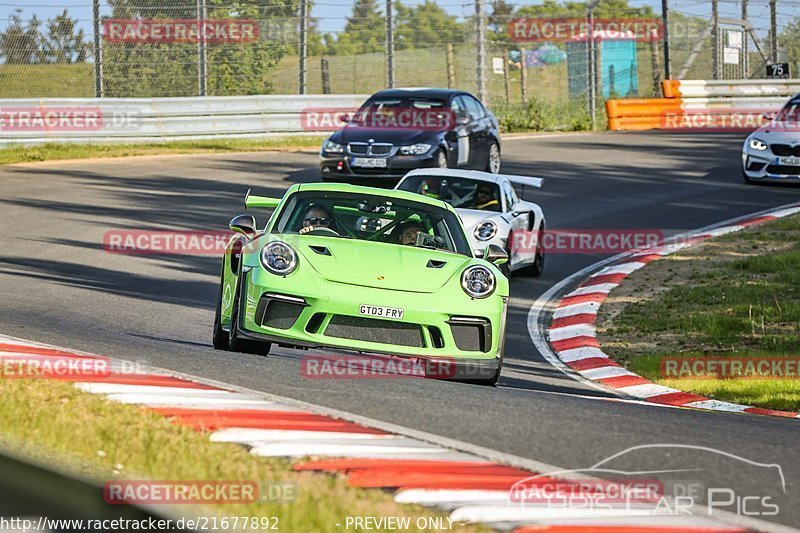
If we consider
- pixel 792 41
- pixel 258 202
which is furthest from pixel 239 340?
pixel 792 41

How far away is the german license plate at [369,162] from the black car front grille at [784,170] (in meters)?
7.04

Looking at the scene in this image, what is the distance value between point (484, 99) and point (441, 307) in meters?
22.6

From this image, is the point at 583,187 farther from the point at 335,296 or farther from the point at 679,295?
the point at 335,296

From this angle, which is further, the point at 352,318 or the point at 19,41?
the point at 19,41

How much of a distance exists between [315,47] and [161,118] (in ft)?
13.1

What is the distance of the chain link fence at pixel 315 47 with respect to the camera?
24750mm

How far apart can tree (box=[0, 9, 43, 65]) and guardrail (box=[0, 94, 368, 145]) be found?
0.91 m

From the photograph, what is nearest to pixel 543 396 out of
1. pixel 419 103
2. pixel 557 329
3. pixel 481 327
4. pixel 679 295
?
pixel 481 327

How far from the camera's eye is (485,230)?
13.5m

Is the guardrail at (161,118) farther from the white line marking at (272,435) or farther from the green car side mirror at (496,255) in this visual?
the white line marking at (272,435)

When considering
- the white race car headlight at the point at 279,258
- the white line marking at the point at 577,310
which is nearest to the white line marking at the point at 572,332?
the white line marking at the point at 577,310
